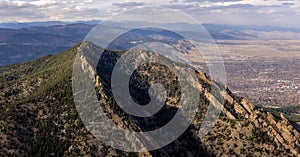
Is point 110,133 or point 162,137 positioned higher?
point 110,133

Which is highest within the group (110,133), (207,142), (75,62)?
(75,62)

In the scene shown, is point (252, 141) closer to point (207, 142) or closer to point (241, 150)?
point (241, 150)

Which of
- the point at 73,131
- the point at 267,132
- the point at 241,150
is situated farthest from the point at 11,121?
the point at 267,132

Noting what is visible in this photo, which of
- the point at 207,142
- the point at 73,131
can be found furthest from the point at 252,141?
the point at 73,131

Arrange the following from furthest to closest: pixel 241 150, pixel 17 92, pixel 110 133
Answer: pixel 17 92 → pixel 241 150 → pixel 110 133

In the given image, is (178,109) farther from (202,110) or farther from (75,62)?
(75,62)

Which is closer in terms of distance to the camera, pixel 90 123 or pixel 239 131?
pixel 90 123

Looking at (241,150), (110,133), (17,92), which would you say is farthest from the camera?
(17,92)
